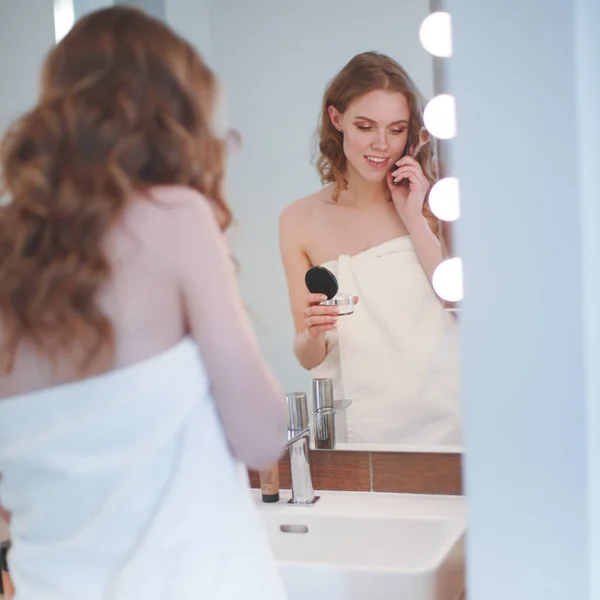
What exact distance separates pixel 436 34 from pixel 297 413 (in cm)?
75

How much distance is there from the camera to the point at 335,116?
1.63 meters

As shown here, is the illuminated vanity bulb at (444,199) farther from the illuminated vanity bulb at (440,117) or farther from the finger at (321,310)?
the finger at (321,310)

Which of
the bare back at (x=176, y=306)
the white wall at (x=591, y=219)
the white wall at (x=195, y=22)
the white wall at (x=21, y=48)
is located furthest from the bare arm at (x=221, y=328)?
the white wall at (x=21, y=48)

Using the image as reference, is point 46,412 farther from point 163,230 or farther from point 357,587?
point 357,587

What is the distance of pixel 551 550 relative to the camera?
1.02 meters

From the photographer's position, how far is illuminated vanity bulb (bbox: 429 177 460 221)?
5.08 ft

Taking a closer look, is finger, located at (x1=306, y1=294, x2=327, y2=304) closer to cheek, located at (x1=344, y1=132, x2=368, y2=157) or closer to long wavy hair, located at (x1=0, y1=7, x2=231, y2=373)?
cheek, located at (x1=344, y1=132, x2=368, y2=157)

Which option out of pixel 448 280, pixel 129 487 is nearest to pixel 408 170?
pixel 448 280

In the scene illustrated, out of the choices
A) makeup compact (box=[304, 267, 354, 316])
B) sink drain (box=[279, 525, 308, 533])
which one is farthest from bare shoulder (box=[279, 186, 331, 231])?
sink drain (box=[279, 525, 308, 533])

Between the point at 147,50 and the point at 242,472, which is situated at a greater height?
the point at 147,50

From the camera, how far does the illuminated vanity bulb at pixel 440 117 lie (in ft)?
5.06

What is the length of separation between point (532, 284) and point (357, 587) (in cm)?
60

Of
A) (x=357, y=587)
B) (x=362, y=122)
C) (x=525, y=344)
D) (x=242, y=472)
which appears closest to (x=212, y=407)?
(x=242, y=472)

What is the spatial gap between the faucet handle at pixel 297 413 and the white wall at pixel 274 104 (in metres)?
0.03
